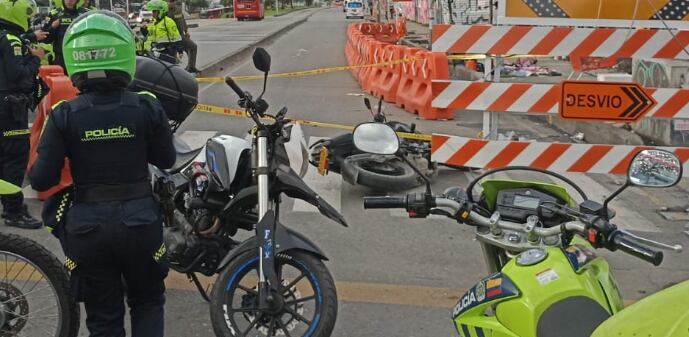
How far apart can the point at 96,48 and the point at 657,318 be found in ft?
7.69

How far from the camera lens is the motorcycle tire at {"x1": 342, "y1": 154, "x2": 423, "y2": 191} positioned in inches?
277

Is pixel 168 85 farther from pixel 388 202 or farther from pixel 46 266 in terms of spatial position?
pixel 388 202

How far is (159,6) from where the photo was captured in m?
15.0

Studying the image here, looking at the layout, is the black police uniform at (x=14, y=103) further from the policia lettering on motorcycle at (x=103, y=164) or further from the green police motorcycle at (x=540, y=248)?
the green police motorcycle at (x=540, y=248)

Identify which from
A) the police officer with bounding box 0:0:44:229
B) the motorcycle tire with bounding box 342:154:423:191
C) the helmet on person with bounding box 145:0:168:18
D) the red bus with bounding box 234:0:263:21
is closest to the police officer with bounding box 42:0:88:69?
the police officer with bounding box 0:0:44:229

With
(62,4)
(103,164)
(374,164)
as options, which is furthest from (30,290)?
(62,4)

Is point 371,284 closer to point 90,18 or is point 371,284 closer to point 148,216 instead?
point 148,216

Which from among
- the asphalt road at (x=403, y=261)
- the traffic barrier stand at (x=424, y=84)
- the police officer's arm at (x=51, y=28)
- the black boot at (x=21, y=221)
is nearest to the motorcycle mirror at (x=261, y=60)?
the asphalt road at (x=403, y=261)

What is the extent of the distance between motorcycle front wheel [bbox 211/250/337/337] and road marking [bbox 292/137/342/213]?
312 centimetres

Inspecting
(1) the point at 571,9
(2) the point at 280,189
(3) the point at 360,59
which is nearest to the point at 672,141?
(1) the point at 571,9

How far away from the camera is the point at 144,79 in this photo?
14.0 ft

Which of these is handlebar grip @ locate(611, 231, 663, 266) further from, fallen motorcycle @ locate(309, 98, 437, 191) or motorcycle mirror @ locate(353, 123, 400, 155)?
fallen motorcycle @ locate(309, 98, 437, 191)

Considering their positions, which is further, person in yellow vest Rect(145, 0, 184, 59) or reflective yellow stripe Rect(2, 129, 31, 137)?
person in yellow vest Rect(145, 0, 184, 59)

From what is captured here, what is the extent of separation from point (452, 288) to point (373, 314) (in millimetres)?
727
